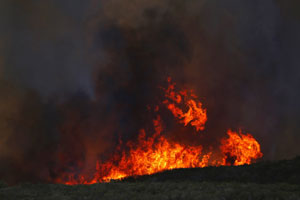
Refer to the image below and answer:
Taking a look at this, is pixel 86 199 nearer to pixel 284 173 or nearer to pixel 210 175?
pixel 210 175

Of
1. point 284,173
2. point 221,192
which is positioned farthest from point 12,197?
point 284,173

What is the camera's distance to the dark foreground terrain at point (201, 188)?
1675 centimetres

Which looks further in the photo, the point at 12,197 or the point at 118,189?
the point at 118,189

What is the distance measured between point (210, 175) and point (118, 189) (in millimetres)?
13006

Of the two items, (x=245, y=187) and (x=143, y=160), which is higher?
(x=143, y=160)

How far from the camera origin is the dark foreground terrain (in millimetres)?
16750

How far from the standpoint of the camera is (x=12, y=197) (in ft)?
62.6

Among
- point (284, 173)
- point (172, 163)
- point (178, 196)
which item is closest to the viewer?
point (178, 196)

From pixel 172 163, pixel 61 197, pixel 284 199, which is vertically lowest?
pixel 284 199

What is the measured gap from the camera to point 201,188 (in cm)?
1931

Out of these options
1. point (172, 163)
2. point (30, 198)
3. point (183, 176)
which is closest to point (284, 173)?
point (183, 176)

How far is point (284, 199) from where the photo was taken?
15.2m

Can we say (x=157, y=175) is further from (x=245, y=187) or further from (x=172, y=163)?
(x=172, y=163)

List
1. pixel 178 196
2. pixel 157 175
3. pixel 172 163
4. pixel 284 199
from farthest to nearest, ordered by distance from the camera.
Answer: pixel 172 163 < pixel 157 175 < pixel 178 196 < pixel 284 199
